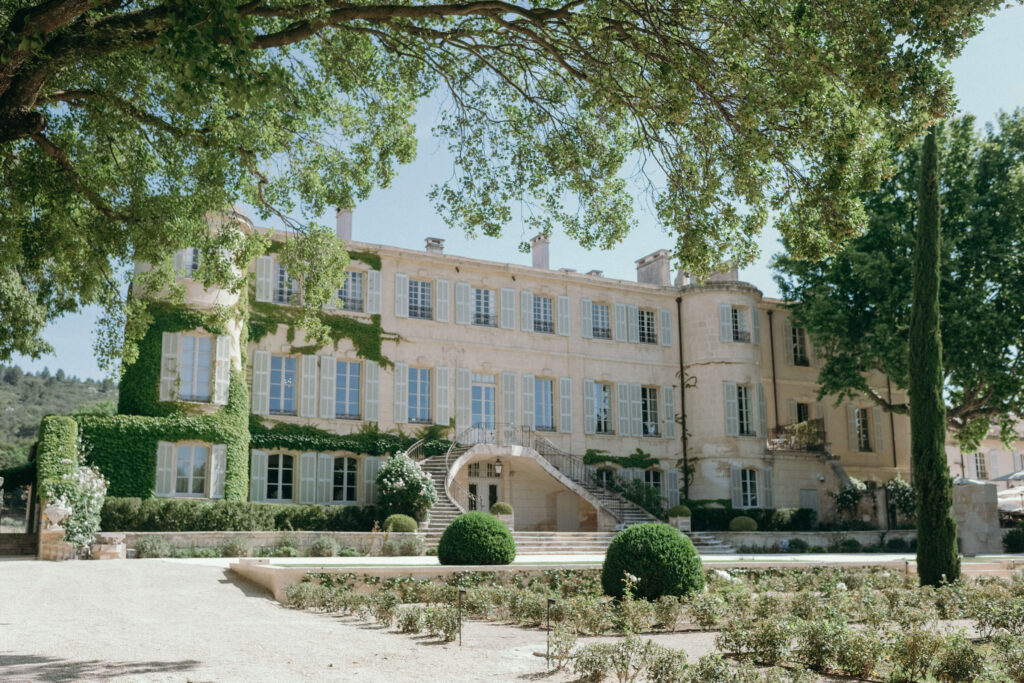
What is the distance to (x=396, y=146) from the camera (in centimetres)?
1155

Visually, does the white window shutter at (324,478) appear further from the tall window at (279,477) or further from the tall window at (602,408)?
the tall window at (602,408)

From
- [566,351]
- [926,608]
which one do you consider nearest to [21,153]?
[926,608]

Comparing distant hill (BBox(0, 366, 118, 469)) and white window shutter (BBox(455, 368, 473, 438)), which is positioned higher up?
distant hill (BBox(0, 366, 118, 469))

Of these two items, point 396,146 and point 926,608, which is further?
point 396,146

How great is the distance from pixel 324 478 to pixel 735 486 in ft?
41.5

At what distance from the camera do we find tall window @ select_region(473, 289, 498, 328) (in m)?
27.4

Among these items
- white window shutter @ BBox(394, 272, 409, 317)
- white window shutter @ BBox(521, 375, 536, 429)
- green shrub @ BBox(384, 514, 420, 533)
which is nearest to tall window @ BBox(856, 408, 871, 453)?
white window shutter @ BBox(521, 375, 536, 429)

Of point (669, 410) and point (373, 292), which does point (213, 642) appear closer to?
point (373, 292)

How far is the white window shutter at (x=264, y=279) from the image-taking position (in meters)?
24.2

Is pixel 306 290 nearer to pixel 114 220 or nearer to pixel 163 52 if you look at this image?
pixel 114 220

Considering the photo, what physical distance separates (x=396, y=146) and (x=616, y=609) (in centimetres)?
627

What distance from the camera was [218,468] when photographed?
22078mm

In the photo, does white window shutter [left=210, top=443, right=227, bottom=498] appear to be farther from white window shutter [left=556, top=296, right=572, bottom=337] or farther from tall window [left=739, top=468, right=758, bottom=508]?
tall window [left=739, top=468, right=758, bottom=508]

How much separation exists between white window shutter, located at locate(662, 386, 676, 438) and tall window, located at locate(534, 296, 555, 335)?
4405 millimetres
